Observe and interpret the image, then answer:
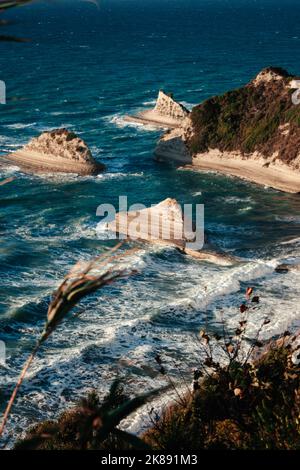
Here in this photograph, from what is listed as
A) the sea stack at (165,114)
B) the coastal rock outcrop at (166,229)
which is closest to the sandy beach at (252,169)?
the coastal rock outcrop at (166,229)

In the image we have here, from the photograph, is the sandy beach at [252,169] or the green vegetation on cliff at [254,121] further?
the green vegetation on cliff at [254,121]

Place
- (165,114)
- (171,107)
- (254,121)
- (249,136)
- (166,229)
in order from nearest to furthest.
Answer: (166,229) < (249,136) < (254,121) < (171,107) < (165,114)

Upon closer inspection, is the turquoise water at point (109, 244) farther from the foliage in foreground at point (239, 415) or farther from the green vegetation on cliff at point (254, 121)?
the foliage in foreground at point (239, 415)

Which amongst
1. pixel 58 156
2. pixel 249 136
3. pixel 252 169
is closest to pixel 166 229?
pixel 252 169

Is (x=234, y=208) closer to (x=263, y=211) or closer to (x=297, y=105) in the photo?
(x=263, y=211)

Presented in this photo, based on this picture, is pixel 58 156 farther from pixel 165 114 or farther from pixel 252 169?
pixel 165 114

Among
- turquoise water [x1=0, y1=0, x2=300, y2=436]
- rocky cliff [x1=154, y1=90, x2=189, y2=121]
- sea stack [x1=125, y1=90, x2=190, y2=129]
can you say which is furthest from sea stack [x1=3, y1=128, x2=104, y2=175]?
rocky cliff [x1=154, y1=90, x2=189, y2=121]

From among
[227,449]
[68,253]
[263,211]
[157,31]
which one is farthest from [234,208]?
[157,31]
